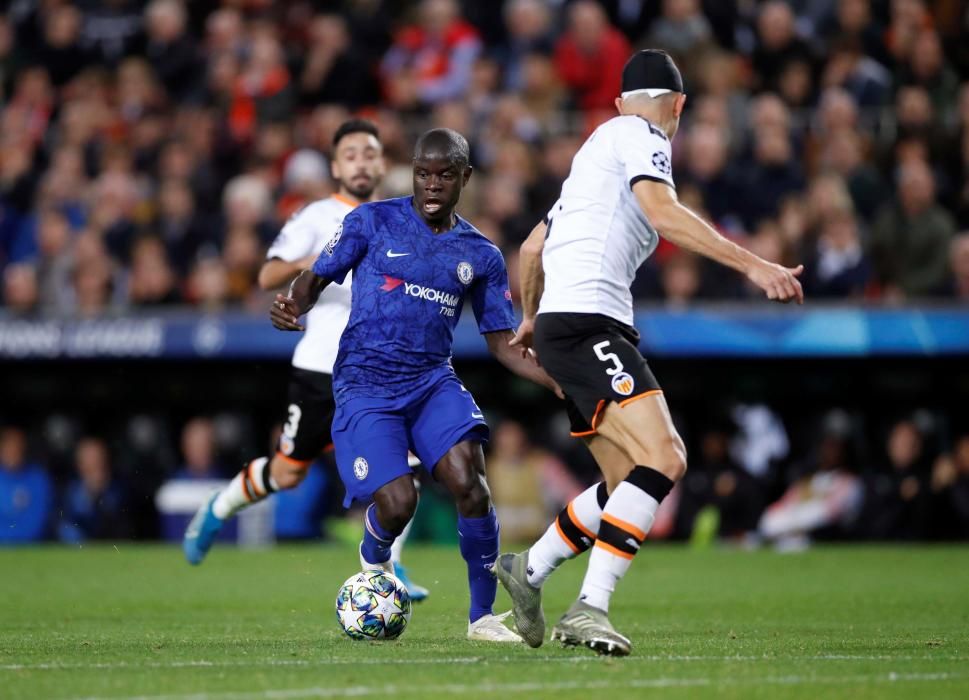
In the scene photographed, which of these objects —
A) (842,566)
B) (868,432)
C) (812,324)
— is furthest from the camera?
(868,432)

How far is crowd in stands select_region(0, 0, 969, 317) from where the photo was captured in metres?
16.6

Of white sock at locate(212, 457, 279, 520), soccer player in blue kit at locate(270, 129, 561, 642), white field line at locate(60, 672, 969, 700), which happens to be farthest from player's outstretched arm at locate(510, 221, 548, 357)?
white sock at locate(212, 457, 279, 520)

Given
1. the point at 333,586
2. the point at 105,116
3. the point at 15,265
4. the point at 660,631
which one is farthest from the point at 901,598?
the point at 105,116

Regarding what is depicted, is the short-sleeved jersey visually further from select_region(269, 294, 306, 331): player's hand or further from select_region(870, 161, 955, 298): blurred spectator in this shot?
select_region(870, 161, 955, 298): blurred spectator

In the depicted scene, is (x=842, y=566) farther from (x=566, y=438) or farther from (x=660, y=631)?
(x=660, y=631)

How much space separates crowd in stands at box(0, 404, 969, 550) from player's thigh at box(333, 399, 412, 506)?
9.12 metres

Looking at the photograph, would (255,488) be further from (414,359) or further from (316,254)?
(414,359)

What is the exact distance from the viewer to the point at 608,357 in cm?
722

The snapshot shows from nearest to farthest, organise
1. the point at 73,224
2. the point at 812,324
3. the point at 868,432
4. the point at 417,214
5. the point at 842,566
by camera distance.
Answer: the point at 417,214, the point at 842,566, the point at 812,324, the point at 868,432, the point at 73,224

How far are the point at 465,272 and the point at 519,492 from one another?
30.2 ft

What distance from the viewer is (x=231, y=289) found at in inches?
687

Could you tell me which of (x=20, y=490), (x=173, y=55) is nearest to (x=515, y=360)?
(x=20, y=490)

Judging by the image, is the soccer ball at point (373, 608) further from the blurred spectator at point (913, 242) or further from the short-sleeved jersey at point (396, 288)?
the blurred spectator at point (913, 242)

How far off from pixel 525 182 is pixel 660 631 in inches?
378
